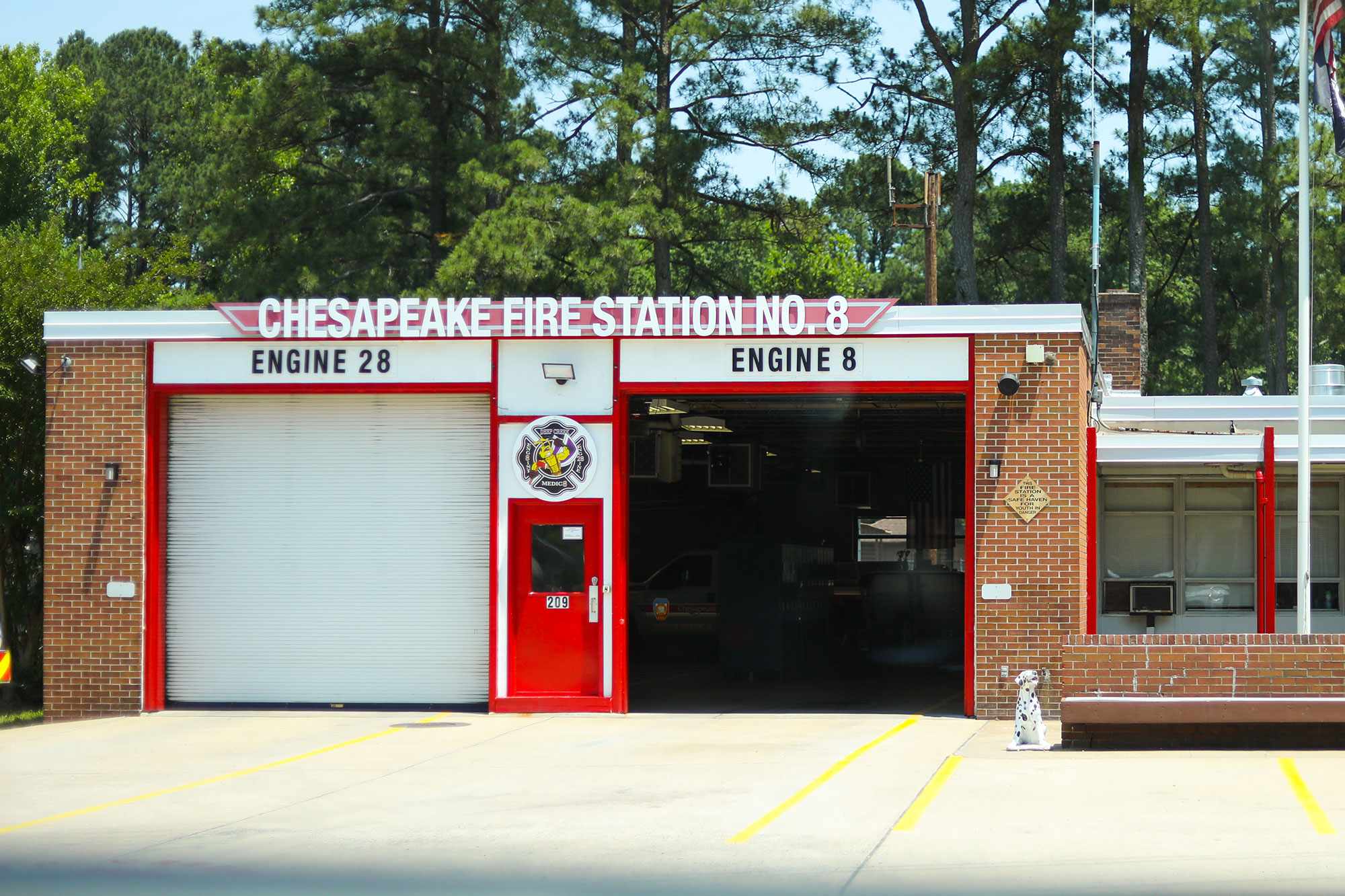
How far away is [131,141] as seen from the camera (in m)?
52.3

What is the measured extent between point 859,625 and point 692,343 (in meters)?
12.7

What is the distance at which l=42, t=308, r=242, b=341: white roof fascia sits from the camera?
15945 mm

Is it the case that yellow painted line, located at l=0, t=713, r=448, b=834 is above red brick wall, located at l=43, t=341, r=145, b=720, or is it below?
below

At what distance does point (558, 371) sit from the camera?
15.5 metres

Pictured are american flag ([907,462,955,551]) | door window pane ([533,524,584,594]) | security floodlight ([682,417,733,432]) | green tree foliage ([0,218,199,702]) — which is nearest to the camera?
door window pane ([533,524,584,594])

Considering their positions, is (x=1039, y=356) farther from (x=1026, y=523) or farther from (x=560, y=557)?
(x=560, y=557)

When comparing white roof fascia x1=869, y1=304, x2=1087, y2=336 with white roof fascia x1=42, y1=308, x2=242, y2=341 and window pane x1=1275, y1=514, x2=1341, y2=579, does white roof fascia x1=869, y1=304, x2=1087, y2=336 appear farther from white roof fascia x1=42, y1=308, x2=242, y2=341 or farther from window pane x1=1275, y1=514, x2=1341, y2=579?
white roof fascia x1=42, y1=308, x2=242, y2=341

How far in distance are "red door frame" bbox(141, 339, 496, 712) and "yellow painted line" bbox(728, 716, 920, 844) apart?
17.3 ft

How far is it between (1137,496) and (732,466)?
35.0 ft

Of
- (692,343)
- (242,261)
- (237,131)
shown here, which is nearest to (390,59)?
(237,131)

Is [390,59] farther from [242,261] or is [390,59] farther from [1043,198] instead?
[1043,198]

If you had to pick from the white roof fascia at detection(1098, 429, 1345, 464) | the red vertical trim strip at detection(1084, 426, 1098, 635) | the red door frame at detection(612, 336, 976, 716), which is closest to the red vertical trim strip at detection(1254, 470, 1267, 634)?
the white roof fascia at detection(1098, 429, 1345, 464)

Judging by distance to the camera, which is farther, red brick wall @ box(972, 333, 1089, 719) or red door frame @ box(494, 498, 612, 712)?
red door frame @ box(494, 498, 612, 712)

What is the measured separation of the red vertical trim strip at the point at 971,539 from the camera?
15031 mm
